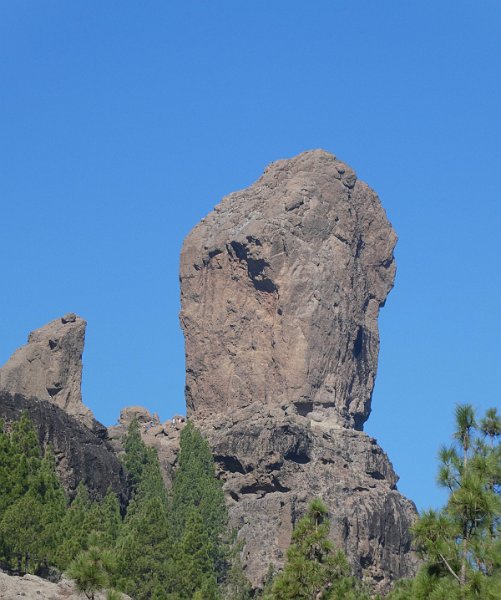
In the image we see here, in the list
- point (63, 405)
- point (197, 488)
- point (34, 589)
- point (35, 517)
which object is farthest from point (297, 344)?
point (34, 589)

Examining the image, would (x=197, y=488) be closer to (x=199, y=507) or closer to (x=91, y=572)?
(x=199, y=507)

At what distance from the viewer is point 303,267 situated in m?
142

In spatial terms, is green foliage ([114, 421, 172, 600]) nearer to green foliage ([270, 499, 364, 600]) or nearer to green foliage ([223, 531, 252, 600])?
green foliage ([223, 531, 252, 600])

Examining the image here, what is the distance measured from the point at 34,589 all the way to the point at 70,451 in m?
44.0

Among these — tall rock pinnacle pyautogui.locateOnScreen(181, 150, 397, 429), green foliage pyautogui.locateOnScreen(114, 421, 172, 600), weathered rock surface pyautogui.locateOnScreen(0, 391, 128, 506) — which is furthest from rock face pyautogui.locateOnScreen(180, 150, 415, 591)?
green foliage pyautogui.locateOnScreen(114, 421, 172, 600)

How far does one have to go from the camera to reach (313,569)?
52.9 m

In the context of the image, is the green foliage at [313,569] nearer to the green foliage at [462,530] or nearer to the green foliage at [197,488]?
the green foliage at [462,530]

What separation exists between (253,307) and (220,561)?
3322 cm

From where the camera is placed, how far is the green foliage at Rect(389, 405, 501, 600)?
1683 inches

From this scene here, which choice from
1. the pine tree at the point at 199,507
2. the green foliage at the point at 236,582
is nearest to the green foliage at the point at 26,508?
the pine tree at the point at 199,507

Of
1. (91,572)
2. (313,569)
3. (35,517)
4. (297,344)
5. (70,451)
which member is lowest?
(91,572)

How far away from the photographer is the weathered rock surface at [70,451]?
120438 mm

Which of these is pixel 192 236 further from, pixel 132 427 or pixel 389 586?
pixel 389 586

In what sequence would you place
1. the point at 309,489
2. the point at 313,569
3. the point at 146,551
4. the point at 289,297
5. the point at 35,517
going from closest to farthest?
the point at 313,569
the point at 35,517
the point at 146,551
the point at 309,489
the point at 289,297
